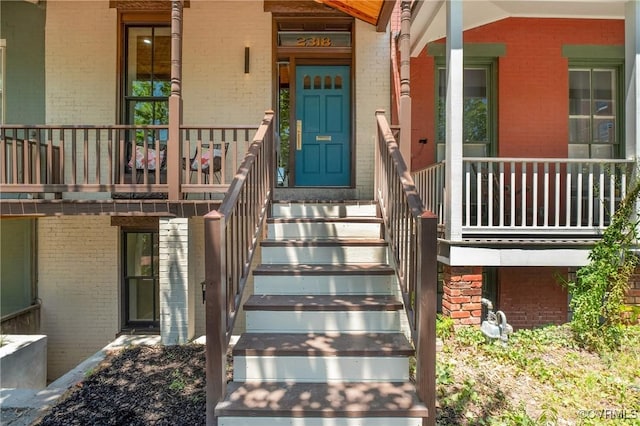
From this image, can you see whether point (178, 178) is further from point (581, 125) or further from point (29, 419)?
point (581, 125)

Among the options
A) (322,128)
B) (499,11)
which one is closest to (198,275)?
(322,128)

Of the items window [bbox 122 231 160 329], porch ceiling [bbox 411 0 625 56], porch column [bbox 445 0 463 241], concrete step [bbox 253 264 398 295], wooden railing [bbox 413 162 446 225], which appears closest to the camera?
concrete step [bbox 253 264 398 295]

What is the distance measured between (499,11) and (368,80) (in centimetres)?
212

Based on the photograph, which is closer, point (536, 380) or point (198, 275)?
point (536, 380)

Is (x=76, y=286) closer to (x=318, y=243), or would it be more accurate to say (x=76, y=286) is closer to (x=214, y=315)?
(x=318, y=243)

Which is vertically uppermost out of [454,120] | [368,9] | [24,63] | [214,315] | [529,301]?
[368,9]

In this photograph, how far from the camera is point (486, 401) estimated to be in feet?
10.5

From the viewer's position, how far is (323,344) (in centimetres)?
294

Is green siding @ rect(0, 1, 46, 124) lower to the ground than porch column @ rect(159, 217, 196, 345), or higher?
higher

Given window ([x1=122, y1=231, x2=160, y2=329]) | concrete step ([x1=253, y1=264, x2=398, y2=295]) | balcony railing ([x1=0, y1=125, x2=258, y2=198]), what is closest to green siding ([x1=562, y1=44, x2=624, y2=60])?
balcony railing ([x1=0, y1=125, x2=258, y2=198])

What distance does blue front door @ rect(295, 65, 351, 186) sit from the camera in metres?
6.29

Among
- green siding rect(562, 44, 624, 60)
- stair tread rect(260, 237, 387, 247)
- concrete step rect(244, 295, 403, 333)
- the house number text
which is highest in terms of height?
the house number text

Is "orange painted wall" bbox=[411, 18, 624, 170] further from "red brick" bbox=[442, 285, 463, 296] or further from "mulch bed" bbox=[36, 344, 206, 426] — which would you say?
"mulch bed" bbox=[36, 344, 206, 426]

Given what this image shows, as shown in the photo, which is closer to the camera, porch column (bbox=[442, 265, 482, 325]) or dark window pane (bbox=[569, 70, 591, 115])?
porch column (bbox=[442, 265, 482, 325])
